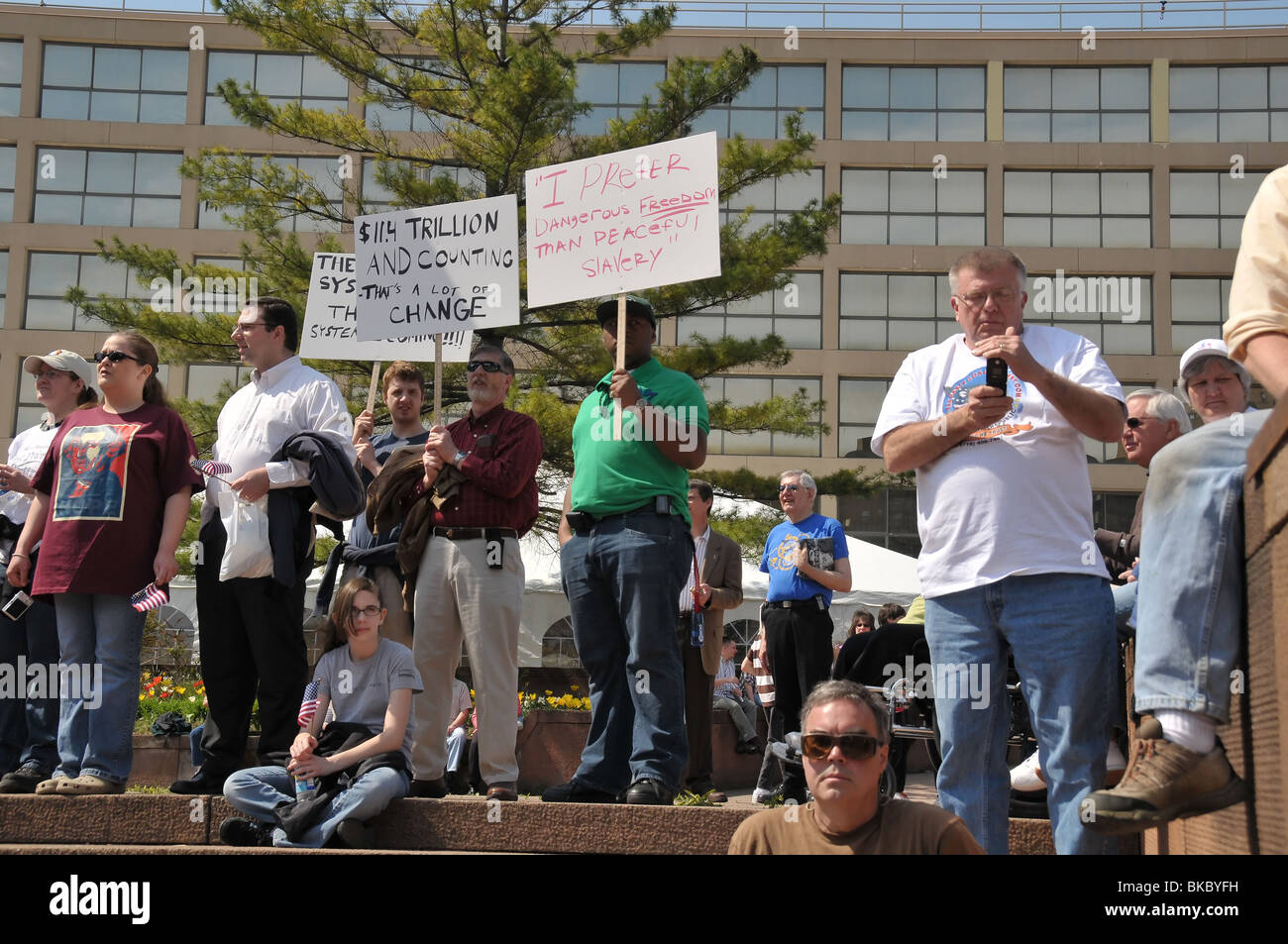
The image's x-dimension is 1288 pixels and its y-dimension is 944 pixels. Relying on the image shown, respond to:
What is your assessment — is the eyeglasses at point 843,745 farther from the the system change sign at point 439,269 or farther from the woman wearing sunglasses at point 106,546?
the the system change sign at point 439,269

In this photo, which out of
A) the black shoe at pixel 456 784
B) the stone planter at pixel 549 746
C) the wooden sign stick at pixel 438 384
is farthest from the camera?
the stone planter at pixel 549 746

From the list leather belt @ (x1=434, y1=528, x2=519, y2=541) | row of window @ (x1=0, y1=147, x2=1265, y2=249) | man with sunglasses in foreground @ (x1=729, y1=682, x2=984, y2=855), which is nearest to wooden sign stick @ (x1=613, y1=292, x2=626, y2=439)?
leather belt @ (x1=434, y1=528, x2=519, y2=541)

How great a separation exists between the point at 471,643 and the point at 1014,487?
2561 millimetres

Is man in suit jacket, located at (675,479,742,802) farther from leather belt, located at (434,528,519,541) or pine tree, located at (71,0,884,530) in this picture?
pine tree, located at (71,0,884,530)

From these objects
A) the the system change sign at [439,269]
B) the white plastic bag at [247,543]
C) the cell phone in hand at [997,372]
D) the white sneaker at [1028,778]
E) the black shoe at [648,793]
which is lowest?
the black shoe at [648,793]

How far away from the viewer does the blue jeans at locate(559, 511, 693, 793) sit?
5176 millimetres

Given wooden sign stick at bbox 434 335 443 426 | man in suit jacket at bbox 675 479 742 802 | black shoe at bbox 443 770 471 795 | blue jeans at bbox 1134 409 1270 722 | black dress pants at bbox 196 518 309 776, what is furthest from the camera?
man in suit jacket at bbox 675 479 742 802

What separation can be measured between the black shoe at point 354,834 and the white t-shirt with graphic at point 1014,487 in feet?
7.25

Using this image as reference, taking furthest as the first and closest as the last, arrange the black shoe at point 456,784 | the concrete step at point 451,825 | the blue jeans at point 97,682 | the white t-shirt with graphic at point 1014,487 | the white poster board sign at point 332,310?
the white poster board sign at point 332,310 < the black shoe at point 456,784 < the blue jeans at point 97,682 < the concrete step at point 451,825 < the white t-shirt with graphic at point 1014,487

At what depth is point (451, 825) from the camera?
5023 mm

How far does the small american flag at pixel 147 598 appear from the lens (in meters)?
5.45

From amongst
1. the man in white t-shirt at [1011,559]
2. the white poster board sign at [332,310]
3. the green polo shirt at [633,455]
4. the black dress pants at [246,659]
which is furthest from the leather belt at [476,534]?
the white poster board sign at [332,310]

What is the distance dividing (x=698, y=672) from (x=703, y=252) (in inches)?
118
